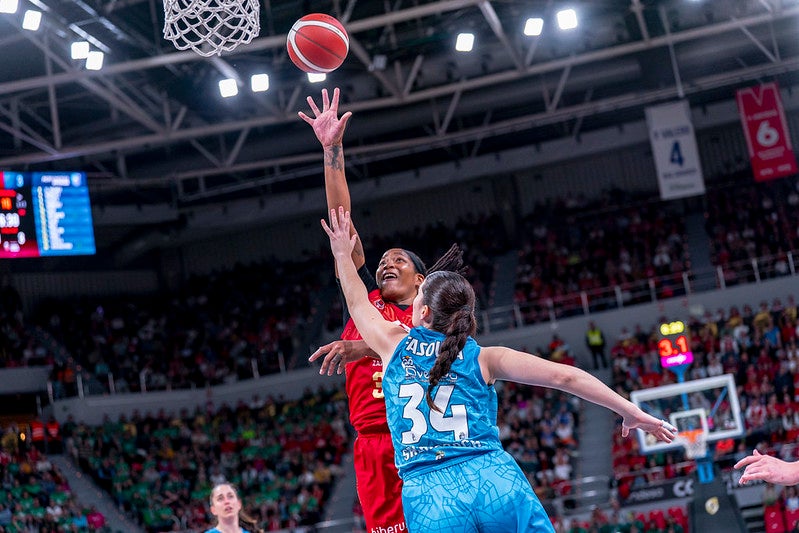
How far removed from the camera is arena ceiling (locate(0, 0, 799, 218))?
20172mm

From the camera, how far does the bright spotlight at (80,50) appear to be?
18.6 meters

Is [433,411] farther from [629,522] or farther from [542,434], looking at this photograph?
[542,434]

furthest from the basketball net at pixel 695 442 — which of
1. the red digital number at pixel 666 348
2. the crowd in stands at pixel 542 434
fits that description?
the crowd in stands at pixel 542 434

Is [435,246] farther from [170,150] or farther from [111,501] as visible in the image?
[111,501]

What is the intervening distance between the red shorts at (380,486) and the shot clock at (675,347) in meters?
16.0

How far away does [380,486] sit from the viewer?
220 inches

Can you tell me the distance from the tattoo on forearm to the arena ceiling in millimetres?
13748

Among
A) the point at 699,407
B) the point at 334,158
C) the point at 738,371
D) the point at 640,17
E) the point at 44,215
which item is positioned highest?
the point at 640,17

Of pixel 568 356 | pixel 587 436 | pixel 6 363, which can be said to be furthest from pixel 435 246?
pixel 6 363

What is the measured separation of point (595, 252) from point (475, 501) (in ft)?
86.7

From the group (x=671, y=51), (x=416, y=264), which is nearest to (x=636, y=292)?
(x=671, y=51)

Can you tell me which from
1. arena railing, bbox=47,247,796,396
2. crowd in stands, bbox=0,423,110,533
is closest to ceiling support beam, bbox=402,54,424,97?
arena railing, bbox=47,247,796,396

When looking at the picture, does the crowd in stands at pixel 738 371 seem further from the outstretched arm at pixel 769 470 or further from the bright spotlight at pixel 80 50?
the outstretched arm at pixel 769 470

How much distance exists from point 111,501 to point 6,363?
5.69 m
